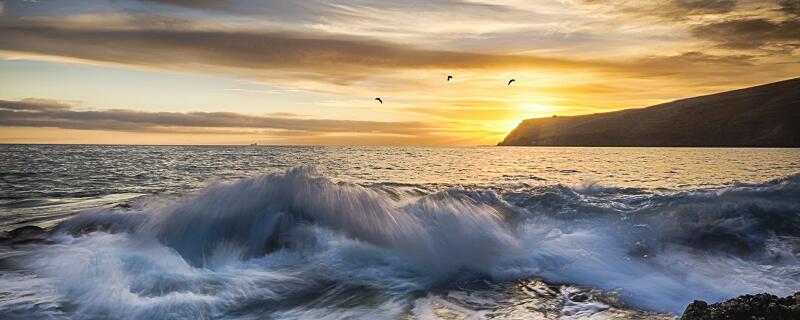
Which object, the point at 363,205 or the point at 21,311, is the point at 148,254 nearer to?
the point at 21,311

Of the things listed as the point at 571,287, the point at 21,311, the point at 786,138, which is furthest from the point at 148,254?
the point at 786,138

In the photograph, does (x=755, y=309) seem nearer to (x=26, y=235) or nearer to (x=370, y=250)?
(x=370, y=250)

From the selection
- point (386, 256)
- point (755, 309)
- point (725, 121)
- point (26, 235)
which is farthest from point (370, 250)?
point (725, 121)

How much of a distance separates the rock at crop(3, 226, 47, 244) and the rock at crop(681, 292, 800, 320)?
12.1 meters

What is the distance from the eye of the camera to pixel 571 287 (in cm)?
767

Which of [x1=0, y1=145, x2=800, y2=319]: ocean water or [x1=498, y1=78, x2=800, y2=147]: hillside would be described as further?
[x1=498, y1=78, x2=800, y2=147]: hillside

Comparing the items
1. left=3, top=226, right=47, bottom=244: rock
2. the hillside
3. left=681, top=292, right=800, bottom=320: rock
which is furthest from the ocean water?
the hillside

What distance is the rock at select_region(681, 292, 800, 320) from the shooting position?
4215 millimetres

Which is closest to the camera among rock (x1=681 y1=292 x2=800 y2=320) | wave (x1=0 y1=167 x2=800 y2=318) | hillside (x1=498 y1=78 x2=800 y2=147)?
rock (x1=681 y1=292 x2=800 y2=320)

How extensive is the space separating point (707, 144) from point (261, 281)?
19128 centimetres

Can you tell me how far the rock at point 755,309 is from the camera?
4215mm

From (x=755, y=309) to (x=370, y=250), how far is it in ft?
21.2

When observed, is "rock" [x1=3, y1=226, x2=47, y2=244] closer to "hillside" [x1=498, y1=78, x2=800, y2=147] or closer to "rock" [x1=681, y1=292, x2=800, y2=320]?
"rock" [x1=681, y1=292, x2=800, y2=320]

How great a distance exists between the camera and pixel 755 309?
4.31 meters
